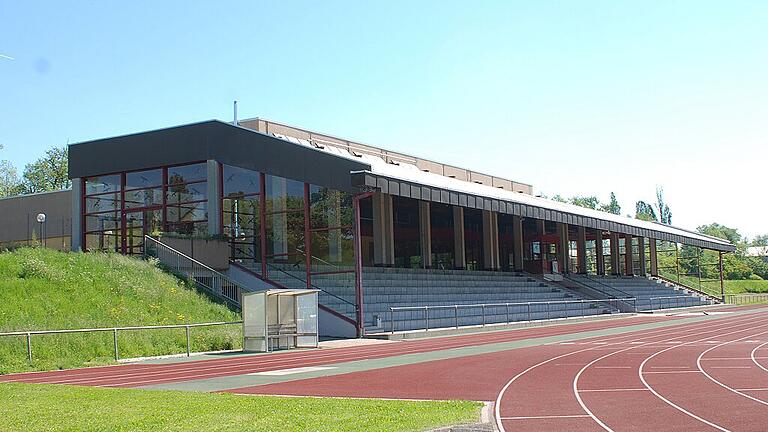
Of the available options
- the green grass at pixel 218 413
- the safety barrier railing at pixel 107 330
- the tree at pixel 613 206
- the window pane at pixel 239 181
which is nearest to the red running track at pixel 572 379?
the green grass at pixel 218 413

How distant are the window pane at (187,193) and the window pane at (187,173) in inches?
11.0

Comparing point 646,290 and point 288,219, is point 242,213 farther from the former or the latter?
point 646,290

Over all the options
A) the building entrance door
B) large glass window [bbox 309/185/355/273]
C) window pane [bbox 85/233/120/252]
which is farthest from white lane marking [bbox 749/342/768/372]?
window pane [bbox 85/233/120/252]

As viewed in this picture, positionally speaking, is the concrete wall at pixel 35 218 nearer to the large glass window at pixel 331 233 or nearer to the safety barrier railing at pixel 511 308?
the large glass window at pixel 331 233

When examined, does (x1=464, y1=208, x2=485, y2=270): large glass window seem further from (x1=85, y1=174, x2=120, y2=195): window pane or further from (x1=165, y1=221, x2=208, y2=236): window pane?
(x1=85, y1=174, x2=120, y2=195): window pane

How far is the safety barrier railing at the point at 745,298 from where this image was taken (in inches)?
3068

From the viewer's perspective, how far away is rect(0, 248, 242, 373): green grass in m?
24.5

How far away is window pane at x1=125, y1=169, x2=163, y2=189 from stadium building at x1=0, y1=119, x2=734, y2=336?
5 centimetres

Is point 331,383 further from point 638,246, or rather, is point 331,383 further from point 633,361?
point 638,246

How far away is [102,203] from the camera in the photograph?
43.1 m

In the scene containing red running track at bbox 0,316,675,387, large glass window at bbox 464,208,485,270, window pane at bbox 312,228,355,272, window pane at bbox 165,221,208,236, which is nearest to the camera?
red running track at bbox 0,316,675,387

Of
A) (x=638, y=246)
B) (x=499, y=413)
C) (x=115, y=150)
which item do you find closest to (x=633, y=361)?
(x=499, y=413)

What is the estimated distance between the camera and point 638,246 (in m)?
80.2

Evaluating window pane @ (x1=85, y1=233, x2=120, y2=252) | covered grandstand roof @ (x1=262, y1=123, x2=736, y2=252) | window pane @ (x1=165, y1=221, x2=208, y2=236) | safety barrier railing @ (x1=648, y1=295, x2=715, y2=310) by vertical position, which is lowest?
safety barrier railing @ (x1=648, y1=295, x2=715, y2=310)
